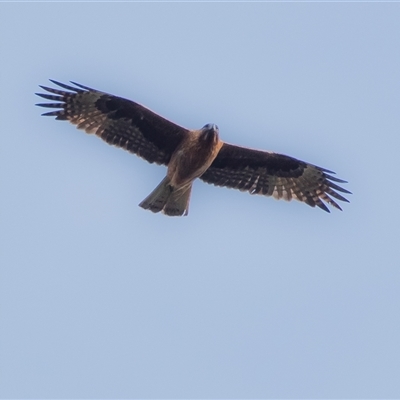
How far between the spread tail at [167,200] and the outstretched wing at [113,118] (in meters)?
0.42

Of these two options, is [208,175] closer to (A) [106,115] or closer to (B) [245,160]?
(B) [245,160]

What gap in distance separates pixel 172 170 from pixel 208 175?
0.87 meters

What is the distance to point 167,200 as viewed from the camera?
14.4 m

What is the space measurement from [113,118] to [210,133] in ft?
5.05

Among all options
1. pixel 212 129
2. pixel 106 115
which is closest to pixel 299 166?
pixel 212 129

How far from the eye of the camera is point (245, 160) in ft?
48.6

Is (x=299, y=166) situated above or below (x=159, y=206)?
above

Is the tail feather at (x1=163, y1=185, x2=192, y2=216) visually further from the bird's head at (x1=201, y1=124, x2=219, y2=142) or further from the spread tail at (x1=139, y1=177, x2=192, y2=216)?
the bird's head at (x1=201, y1=124, x2=219, y2=142)

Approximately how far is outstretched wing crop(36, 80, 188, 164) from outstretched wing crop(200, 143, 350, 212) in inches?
33.6

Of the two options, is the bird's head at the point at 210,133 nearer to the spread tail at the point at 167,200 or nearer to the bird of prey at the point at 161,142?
the bird of prey at the point at 161,142

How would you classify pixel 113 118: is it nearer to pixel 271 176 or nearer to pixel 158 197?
pixel 158 197

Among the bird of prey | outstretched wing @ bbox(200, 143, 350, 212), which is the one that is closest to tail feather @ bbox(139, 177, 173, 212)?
the bird of prey

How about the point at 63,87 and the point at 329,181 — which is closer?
the point at 63,87

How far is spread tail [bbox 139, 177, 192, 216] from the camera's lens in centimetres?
1431
